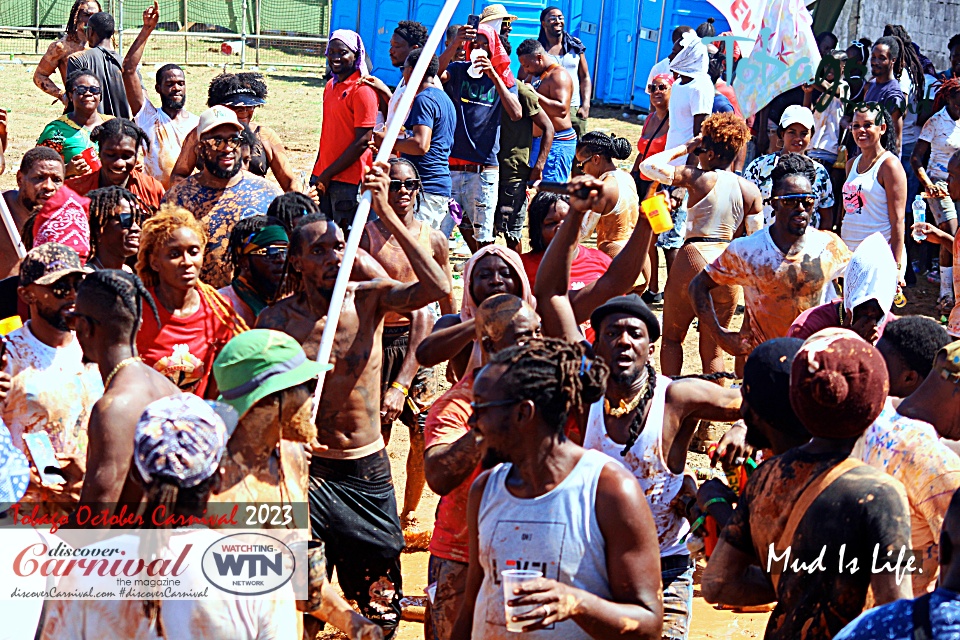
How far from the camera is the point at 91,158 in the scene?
7941 mm

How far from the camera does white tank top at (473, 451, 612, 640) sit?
128 inches

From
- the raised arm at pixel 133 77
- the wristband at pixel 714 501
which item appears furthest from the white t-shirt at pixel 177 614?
the raised arm at pixel 133 77

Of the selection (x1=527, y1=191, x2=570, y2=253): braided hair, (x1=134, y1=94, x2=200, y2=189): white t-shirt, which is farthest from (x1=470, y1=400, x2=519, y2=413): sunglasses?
(x1=134, y1=94, x2=200, y2=189): white t-shirt

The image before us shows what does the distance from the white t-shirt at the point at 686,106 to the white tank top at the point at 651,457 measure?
7109 mm

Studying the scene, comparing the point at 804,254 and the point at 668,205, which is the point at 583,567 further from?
the point at 804,254

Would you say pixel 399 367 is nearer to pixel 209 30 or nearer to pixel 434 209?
pixel 434 209

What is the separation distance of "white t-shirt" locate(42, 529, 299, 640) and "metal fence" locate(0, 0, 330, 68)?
70.1 feet

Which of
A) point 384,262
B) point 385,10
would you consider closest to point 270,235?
point 384,262

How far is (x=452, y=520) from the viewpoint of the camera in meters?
4.64

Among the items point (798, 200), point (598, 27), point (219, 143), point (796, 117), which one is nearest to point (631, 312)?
point (798, 200)

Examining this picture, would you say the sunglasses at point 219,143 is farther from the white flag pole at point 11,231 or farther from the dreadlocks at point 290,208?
the white flag pole at point 11,231

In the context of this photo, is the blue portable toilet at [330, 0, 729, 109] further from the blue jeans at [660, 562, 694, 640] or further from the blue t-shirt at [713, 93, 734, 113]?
the blue jeans at [660, 562, 694, 640]

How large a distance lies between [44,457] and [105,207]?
1.80 m

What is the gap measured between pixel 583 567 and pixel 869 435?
3.72ft
